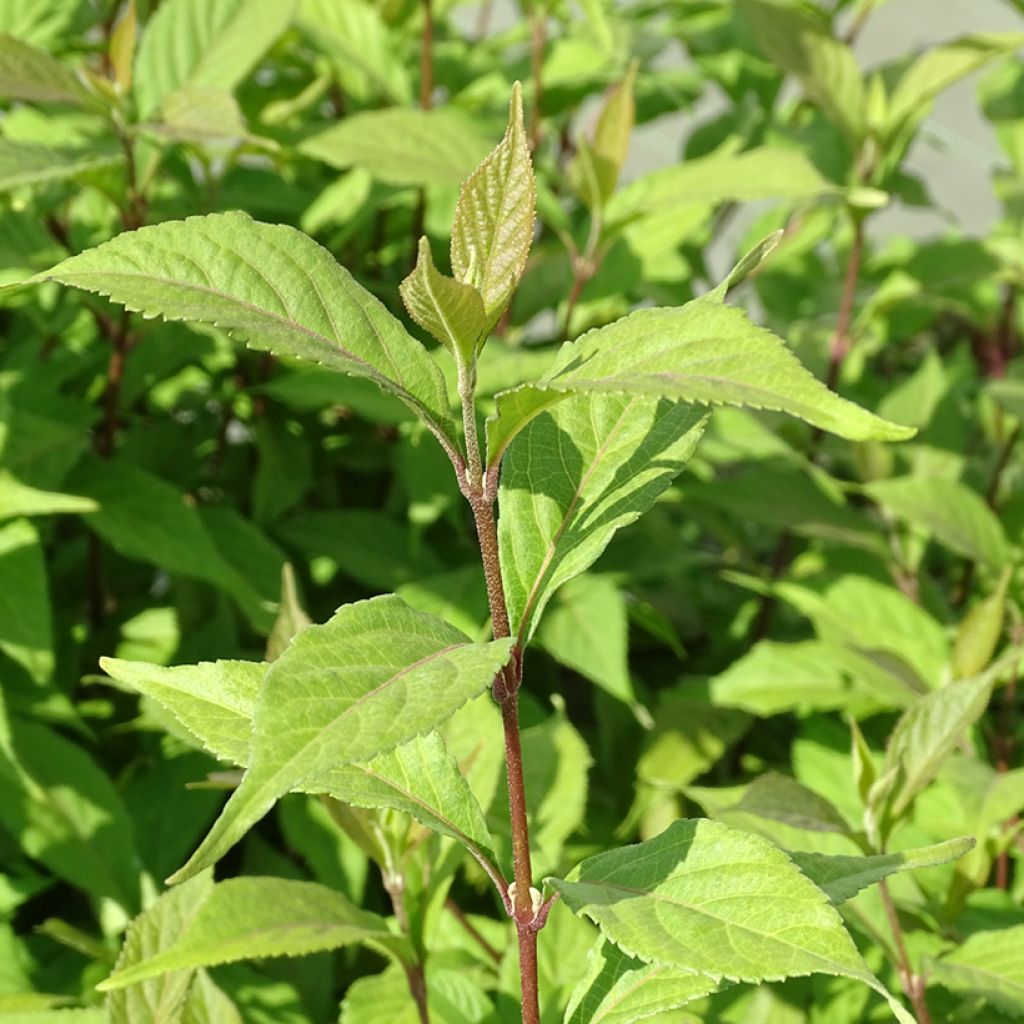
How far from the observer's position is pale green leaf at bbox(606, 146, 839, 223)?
1.45m

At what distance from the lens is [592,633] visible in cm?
146

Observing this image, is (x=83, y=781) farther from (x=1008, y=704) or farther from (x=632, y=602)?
(x=1008, y=704)

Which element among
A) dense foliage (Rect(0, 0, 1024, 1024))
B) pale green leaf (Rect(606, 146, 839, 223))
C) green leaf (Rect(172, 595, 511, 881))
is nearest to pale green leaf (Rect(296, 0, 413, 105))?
dense foliage (Rect(0, 0, 1024, 1024))

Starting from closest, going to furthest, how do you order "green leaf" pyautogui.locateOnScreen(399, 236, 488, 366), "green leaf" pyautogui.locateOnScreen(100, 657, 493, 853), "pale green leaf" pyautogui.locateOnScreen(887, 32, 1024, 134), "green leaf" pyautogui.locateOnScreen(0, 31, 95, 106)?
"green leaf" pyautogui.locateOnScreen(399, 236, 488, 366), "green leaf" pyautogui.locateOnScreen(100, 657, 493, 853), "green leaf" pyautogui.locateOnScreen(0, 31, 95, 106), "pale green leaf" pyautogui.locateOnScreen(887, 32, 1024, 134)

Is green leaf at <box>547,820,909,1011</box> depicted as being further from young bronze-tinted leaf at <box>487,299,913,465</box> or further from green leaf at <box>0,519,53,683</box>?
green leaf at <box>0,519,53,683</box>

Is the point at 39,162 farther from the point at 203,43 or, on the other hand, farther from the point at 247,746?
the point at 247,746

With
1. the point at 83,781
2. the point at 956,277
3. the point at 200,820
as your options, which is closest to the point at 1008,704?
the point at 956,277

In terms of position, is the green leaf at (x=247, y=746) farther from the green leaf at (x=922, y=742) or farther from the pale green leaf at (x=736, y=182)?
the pale green leaf at (x=736, y=182)

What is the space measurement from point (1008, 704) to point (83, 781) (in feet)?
3.37

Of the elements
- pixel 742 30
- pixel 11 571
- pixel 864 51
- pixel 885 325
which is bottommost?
pixel 864 51

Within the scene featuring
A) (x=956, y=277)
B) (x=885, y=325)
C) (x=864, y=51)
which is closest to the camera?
(x=956, y=277)

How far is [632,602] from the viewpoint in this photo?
5.53ft

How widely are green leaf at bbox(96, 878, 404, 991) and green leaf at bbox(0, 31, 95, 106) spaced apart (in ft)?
2.67

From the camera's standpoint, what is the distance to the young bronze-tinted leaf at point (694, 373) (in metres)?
0.60
